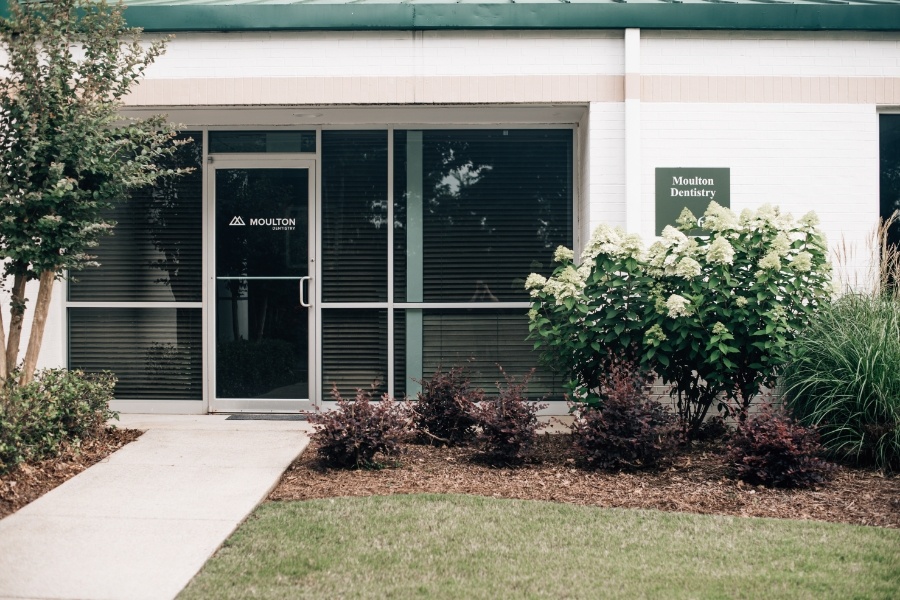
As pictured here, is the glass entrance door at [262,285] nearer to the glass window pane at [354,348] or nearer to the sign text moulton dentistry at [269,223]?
the sign text moulton dentistry at [269,223]

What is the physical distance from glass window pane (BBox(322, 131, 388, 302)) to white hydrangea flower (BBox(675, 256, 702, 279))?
3195 mm

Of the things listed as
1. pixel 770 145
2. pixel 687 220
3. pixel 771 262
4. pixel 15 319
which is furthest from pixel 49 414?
pixel 770 145

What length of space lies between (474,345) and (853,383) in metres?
3.63

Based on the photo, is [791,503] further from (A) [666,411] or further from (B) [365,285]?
(B) [365,285]

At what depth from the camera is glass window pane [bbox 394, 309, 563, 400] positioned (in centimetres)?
833

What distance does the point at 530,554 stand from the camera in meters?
4.29

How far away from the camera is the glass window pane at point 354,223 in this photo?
8422 mm

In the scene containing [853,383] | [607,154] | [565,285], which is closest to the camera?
[853,383]

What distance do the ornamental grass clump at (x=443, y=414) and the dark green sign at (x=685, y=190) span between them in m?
2.47

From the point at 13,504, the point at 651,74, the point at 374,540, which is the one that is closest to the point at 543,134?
the point at 651,74

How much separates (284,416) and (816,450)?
4932mm

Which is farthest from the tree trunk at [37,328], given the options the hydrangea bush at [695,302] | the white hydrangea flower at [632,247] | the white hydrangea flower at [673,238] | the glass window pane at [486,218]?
the white hydrangea flower at [673,238]

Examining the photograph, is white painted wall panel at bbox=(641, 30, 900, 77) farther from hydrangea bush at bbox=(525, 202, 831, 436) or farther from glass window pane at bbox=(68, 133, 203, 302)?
glass window pane at bbox=(68, 133, 203, 302)

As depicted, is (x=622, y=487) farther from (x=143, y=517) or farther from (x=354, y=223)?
(x=354, y=223)
